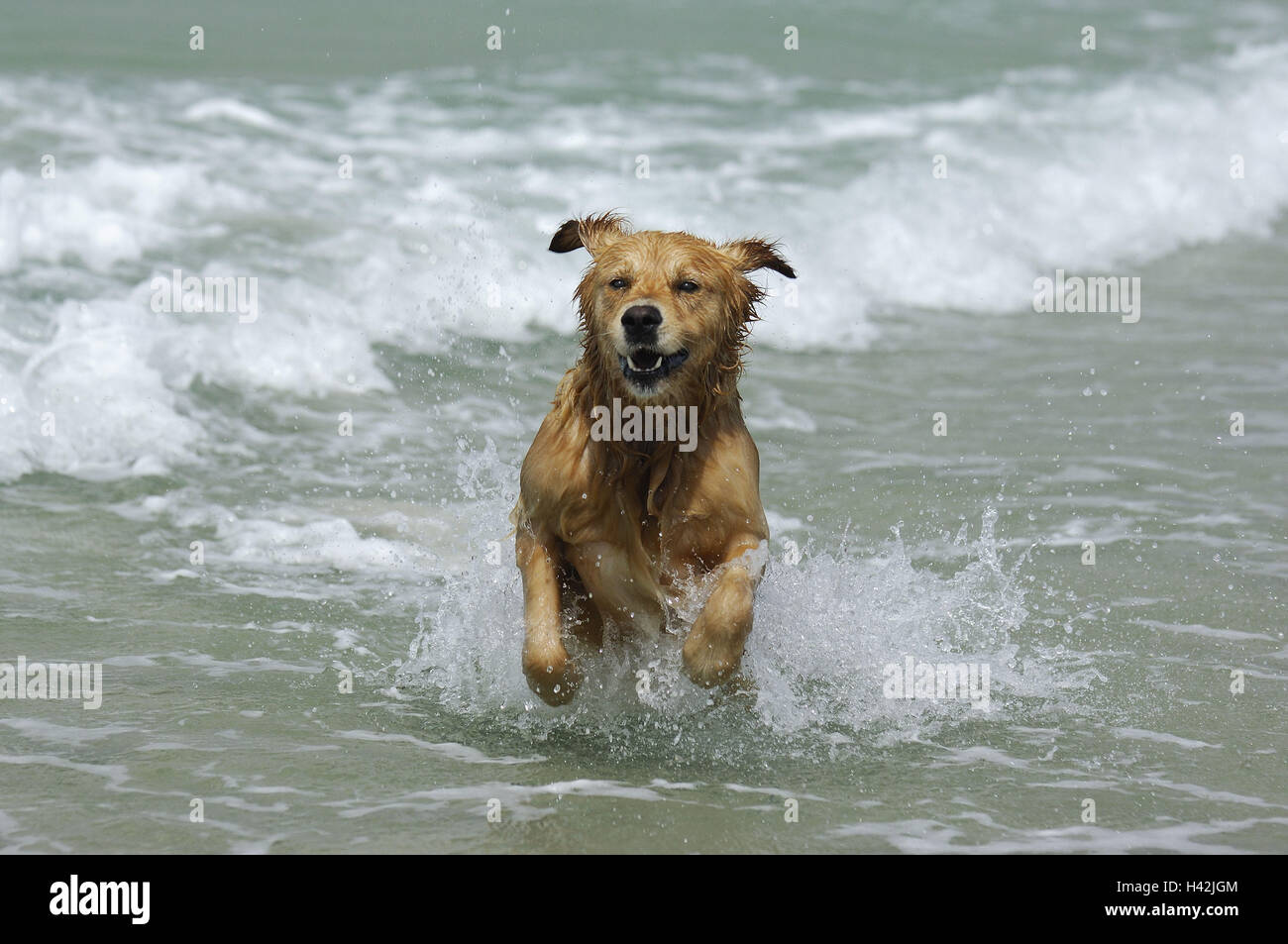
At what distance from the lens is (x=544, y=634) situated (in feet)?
17.2

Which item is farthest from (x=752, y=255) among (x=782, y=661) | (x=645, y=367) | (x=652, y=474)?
(x=782, y=661)

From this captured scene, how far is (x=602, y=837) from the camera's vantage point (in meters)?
4.69

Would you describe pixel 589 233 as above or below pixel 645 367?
above

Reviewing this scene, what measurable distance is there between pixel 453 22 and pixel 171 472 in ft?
40.9

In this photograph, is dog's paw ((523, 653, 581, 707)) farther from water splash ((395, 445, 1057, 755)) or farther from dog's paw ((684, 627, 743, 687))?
dog's paw ((684, 627, 743, 687))

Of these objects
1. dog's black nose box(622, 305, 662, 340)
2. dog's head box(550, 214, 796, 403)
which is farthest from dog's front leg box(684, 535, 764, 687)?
dog's black nose box(622, 305, 662, 340)

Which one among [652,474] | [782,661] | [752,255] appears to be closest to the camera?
[652,474]

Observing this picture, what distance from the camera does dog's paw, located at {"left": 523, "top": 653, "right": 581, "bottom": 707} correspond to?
5.19 m

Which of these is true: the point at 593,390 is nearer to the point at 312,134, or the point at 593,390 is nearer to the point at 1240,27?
the point at 312,134

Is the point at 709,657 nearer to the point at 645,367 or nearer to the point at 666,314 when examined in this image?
the point at 645,367

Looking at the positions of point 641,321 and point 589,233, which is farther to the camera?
point 589,233

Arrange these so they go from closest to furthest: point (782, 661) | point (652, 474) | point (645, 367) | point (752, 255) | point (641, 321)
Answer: point (641, 321), point (645, 367), point (652, 474), point (752, 255), point (782, 661)

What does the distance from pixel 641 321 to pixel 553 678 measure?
1227 mm

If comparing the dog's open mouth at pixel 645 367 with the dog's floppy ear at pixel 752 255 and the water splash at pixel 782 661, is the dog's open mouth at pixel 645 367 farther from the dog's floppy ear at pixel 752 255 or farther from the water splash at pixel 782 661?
the water splash at pixel 782 661
